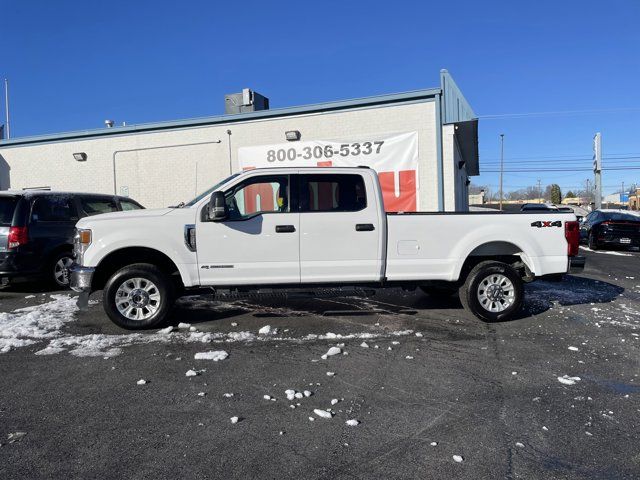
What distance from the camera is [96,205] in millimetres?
9766

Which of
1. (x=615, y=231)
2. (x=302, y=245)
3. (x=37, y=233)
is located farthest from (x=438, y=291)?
(x=615, y=231)

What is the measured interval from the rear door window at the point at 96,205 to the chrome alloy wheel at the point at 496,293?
7.38 meters

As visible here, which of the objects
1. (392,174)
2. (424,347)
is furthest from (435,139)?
(424,347)

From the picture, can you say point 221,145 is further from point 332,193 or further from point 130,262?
point 332,193

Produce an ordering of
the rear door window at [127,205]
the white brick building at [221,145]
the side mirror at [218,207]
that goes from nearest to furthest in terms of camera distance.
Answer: the side mirror at [218,207] < the rear door window at [127,205] < the white brick building at [221,145]

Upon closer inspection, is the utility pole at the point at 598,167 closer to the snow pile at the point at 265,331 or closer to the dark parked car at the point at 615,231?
the dark parked car at the point at 615,231

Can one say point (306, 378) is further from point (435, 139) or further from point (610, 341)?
point (435, 139)

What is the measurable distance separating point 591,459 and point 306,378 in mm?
2281

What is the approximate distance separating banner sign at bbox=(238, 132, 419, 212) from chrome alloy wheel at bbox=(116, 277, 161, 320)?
24.7 feet

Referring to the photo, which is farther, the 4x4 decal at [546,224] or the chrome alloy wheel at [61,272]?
the chrome alloy wheel at [61,272]

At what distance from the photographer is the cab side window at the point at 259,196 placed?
624 cm

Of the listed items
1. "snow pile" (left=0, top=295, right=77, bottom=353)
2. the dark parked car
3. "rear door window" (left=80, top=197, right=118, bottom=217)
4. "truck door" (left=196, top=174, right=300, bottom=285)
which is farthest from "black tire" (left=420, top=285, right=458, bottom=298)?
the dark parked car

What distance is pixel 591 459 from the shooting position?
9.91 feet

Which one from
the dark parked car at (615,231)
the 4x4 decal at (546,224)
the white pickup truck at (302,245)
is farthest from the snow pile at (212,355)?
the dark parked car at (615,231)
